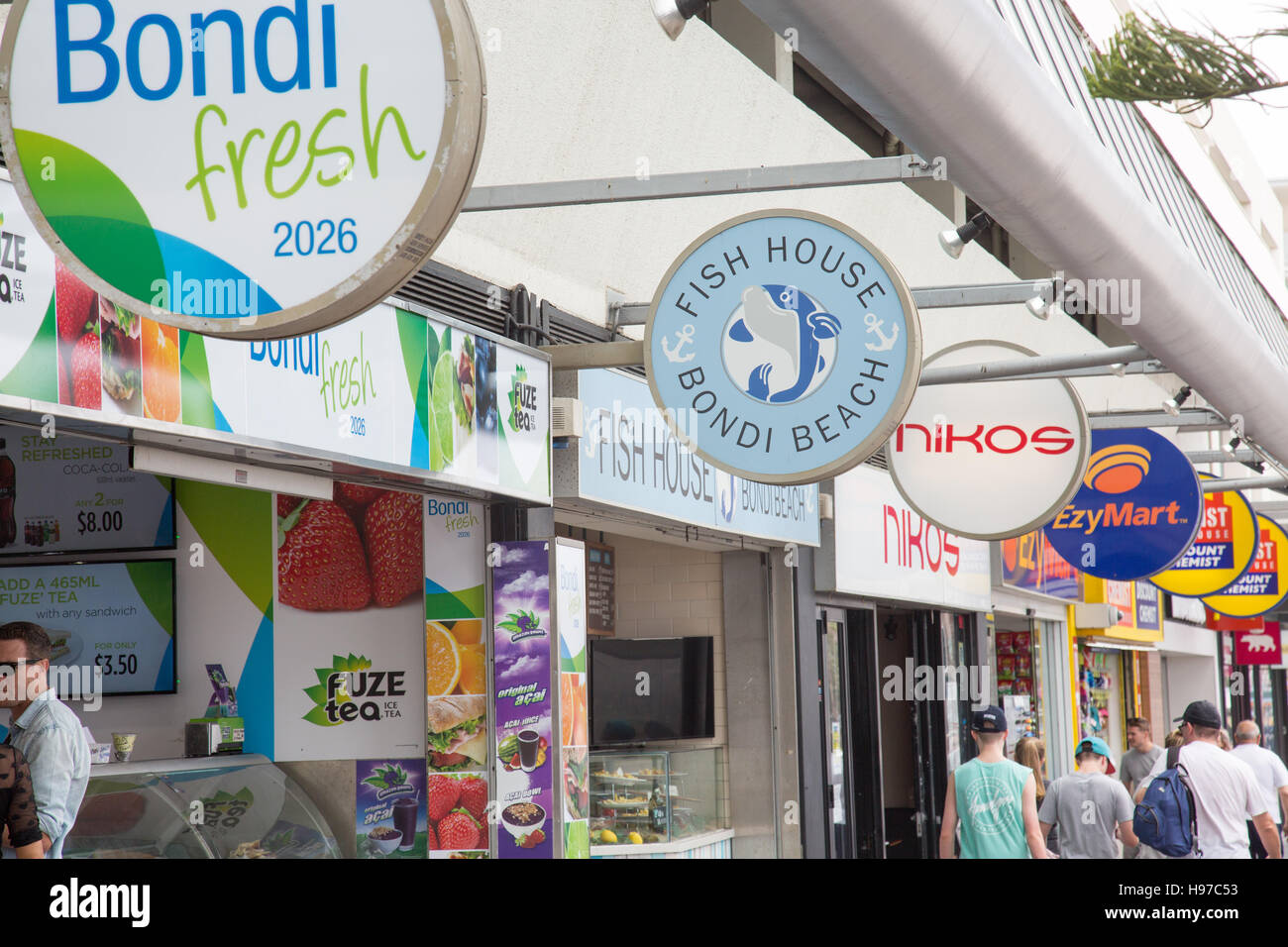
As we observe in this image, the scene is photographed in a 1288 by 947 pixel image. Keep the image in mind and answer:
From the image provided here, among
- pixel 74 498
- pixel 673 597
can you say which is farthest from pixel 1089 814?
pixel 74 498

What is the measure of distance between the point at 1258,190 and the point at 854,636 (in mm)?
16746

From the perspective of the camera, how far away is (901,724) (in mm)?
13188

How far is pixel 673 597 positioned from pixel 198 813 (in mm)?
3837

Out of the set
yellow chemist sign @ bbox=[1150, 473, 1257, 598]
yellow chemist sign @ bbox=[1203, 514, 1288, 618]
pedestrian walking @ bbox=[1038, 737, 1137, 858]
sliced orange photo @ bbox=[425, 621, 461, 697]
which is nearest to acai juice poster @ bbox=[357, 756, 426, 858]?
sliced orange photo @ bbox=[425, 621, 461, 697]

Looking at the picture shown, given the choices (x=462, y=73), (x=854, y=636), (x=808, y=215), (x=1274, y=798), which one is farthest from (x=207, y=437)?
(x=1274, y=798)

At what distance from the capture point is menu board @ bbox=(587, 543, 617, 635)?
934cm

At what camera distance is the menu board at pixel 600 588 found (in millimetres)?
9336

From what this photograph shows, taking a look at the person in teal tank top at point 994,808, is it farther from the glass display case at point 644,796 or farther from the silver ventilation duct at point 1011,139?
the silver ventilation duct at point 1011,139

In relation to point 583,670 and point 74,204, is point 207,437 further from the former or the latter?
point 583,670

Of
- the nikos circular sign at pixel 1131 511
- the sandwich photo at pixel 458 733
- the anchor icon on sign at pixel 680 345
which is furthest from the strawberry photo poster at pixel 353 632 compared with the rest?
the nikos circular sign at pixel 1131 511

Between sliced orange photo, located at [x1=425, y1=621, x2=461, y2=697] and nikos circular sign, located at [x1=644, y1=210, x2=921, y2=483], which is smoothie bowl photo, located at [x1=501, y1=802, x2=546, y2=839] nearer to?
sliced orange photo, located at [x1=425, y1=621, x2=461, y2=697]

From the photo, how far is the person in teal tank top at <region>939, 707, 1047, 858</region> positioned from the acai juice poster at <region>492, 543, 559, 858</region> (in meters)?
1.97

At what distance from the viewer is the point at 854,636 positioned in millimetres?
11492

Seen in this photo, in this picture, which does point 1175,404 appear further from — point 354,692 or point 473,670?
point 354,692
